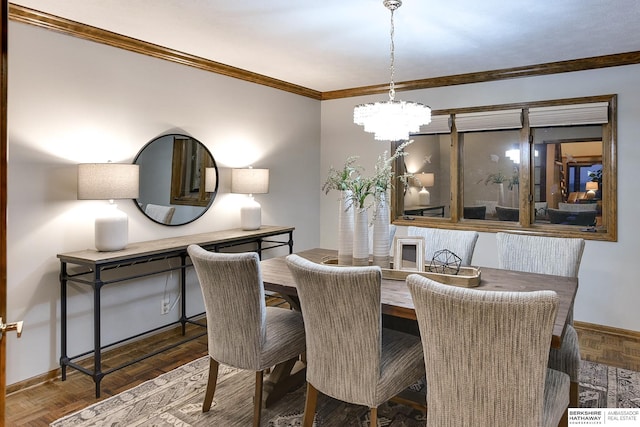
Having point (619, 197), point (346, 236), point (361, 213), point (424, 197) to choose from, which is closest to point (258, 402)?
point (346, 236)

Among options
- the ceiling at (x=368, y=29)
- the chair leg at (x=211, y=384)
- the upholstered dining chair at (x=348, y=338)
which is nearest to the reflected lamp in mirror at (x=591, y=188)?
the ceiling at (x=368, y=29)

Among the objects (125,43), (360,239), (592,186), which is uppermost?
(125,43)

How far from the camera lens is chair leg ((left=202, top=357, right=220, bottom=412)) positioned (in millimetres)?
2432

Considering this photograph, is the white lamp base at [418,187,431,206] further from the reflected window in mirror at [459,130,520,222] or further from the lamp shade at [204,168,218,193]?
the lamp shade at [204,168,218,193]

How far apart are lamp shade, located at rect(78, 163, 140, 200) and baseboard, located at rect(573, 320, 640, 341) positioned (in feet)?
13.0

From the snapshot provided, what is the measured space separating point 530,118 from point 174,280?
3.53 m

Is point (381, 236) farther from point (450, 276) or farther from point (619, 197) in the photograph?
point (619, 197)

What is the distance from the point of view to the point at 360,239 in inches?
104

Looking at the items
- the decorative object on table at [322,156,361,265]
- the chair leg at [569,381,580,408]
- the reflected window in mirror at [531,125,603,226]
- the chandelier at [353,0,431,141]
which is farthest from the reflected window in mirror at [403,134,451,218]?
the chair leg at [569,381,580,408]

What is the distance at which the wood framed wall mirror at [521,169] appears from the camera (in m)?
3.81

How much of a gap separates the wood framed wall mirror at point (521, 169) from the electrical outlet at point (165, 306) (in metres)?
2.36

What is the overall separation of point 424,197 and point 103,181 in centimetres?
326

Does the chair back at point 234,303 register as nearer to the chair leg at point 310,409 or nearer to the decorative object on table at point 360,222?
the chair leg at point 310,409

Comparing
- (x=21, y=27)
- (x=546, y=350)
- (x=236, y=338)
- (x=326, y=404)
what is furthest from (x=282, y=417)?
(x=21, y=27)
